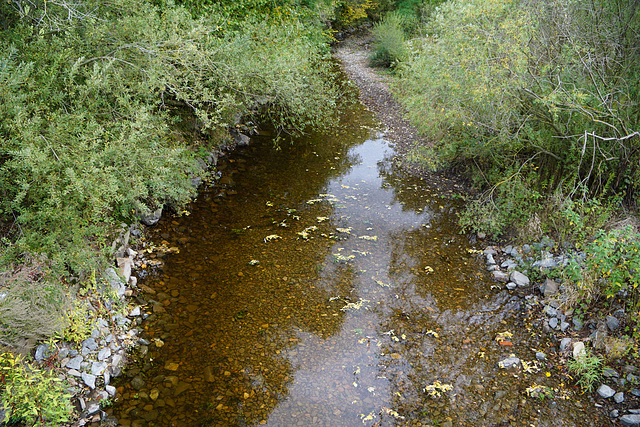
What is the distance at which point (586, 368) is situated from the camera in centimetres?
448

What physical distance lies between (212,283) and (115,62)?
351 cm

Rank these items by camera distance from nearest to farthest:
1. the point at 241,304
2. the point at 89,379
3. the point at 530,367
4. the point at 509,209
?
1. the point at 89,379
2. the point at 530,367
3. the point at 241,304
4. the point at 509,209

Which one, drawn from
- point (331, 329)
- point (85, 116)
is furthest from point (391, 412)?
point (85, 116)

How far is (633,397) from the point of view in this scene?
415cm

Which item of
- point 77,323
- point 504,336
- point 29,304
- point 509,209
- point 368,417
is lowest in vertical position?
point 504,336

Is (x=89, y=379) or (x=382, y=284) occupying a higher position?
(x=89, y=379)

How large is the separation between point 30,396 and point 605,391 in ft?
18.9

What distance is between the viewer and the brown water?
4.13m

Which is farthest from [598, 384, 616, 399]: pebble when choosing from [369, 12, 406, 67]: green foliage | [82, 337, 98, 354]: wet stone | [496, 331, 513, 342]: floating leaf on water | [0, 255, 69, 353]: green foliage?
[369, 12, 406, 67]: green foliage

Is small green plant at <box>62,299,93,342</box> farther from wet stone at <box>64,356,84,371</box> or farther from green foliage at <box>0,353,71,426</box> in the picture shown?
green foliage at <box>0,353,71,426</box>

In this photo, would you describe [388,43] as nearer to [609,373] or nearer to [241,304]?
[241,304]

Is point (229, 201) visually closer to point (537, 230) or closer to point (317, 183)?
point (317, 183)

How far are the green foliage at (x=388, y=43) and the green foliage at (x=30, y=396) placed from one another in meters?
19.4

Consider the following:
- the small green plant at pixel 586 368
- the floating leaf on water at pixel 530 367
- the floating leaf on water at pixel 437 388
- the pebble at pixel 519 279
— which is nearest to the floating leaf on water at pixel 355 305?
the floating leaf on water at pixel 437 388
